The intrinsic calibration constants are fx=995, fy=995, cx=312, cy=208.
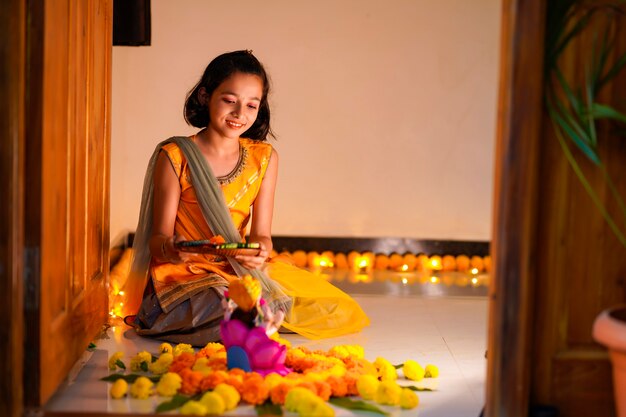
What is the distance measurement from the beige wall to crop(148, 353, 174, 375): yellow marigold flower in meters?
2.69

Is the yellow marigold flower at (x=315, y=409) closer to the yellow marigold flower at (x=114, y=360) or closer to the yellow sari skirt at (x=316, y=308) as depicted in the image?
the yellow marigold flower at (x=114, y=360)

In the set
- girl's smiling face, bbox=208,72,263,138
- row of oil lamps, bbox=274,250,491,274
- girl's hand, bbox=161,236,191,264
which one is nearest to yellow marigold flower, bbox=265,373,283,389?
girl's hand, bbox=161,236,191,264

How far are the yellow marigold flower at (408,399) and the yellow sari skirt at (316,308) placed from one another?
98cm

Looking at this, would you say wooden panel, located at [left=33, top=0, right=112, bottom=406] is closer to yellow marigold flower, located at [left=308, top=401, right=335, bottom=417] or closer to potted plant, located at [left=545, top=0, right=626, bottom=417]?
yellow marigold flower, located at [left=308, top=401, right=335, bottom=417]

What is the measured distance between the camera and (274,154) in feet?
14.0

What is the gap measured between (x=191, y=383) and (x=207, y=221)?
39.4 inches

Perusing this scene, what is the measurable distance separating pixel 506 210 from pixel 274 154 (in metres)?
1.82

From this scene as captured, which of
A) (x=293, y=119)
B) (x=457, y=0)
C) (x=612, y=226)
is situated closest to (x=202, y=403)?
(x=612, y=226)

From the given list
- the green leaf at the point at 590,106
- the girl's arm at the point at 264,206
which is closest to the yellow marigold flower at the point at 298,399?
the green leaf at the point at 590,106

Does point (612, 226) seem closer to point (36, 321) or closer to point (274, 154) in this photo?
point (36, 321)

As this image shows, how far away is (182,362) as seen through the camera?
Answer: 10.8 ft

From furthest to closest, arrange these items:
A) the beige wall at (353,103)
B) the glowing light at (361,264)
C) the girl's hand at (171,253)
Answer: the beige wall at (353,103)
the glowing light at (361,264)
the girl's hand at (171,253)

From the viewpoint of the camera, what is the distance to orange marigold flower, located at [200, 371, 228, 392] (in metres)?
3.00

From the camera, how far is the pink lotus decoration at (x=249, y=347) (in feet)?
10.3
